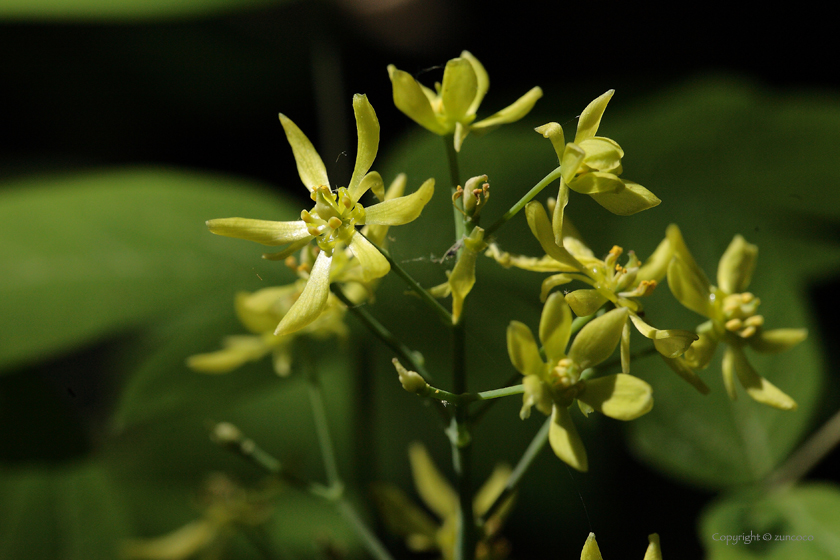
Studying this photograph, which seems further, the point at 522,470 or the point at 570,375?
the point at 522,470

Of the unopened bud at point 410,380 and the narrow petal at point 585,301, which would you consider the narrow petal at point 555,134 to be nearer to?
the narrow petal at point 585,301

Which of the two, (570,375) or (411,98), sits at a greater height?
(411,98)

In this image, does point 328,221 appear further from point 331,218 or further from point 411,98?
point 411,98

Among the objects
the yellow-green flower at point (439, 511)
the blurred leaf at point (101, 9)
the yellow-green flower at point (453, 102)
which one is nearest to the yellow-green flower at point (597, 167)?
the yellow-green flower at point (453, 102)

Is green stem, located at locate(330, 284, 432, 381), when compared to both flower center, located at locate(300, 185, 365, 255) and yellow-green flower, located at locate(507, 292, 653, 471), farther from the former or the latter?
yellow-green flower, located at locate(507, 292, 653, 471)

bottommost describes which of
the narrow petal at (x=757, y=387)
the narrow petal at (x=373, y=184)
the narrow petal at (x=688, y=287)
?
the narrow petal at (x=757, y=387)

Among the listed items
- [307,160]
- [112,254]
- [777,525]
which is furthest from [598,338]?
[112,254]
